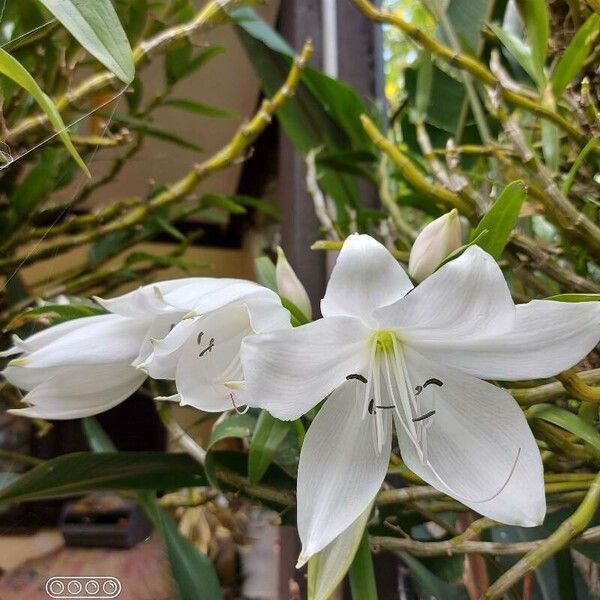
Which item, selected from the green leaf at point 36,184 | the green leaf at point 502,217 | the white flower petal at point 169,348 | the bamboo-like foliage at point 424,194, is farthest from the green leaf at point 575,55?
the green leaf at point 36,184

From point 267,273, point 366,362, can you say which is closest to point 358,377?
point 366,362

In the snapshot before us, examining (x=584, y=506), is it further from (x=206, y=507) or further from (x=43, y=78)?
(x=43, y=78)

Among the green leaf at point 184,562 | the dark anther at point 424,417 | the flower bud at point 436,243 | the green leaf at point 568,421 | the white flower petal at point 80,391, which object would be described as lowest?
the green leaf at point 184,562

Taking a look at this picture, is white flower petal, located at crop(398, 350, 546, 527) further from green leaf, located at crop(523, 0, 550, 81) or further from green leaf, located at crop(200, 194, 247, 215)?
green leaf, located at crop(200, 194, 247, 215)

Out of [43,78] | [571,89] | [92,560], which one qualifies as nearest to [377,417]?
[92,560]

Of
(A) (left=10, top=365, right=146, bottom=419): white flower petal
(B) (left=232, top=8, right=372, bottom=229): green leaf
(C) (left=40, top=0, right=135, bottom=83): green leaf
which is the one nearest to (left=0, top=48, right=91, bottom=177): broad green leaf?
(C) (left=40, top=0, right=135, bottom=83): green leaf

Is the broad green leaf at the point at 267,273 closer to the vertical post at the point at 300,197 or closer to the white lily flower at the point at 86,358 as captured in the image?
the white lily flower at the point at 86,358
